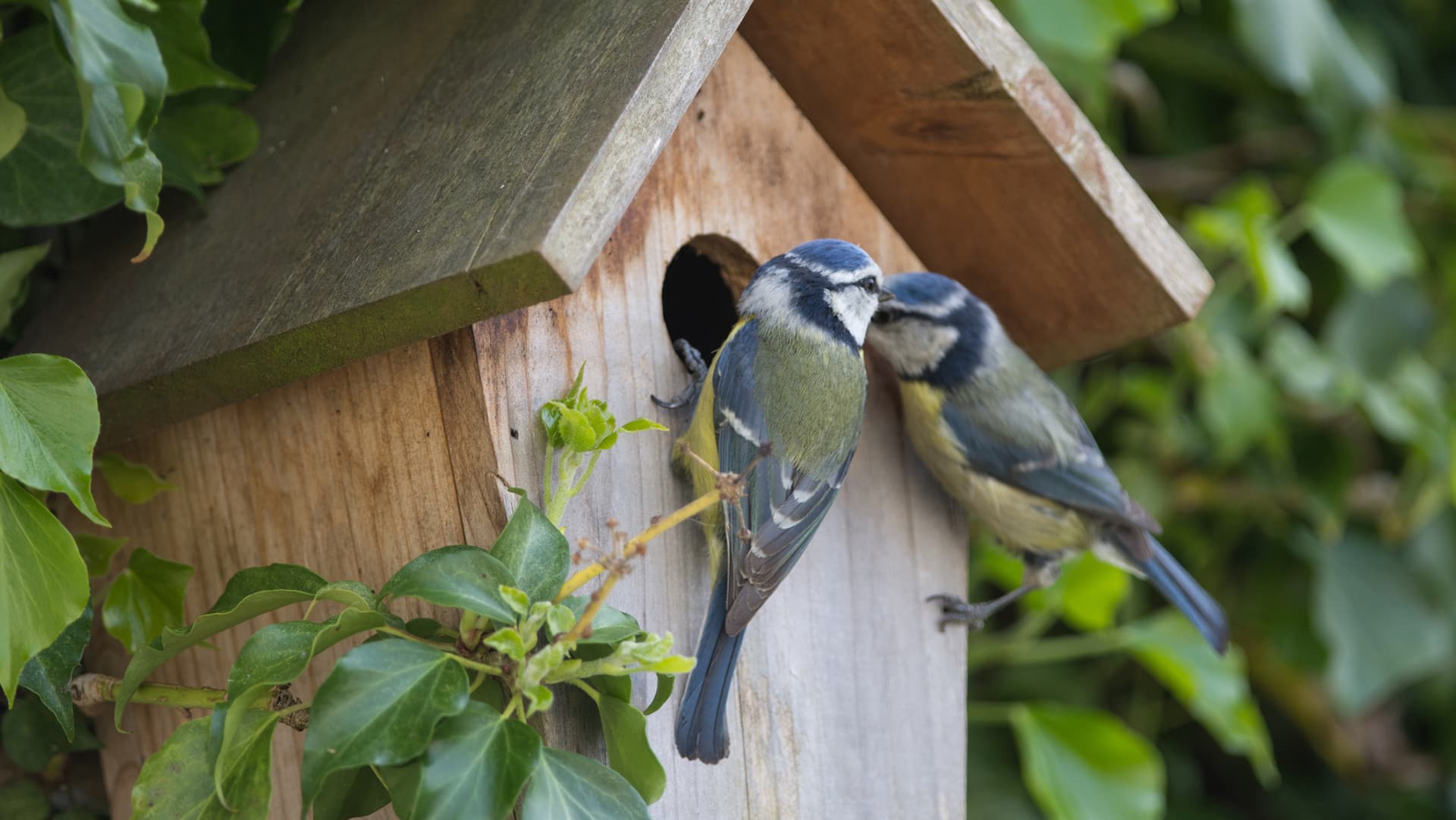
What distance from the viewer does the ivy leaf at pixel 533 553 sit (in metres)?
0.98

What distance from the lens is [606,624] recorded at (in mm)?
980

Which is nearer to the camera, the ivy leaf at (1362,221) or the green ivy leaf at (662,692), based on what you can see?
the green ivy leaf at (662,692)

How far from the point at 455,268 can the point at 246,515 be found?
1.48 ft

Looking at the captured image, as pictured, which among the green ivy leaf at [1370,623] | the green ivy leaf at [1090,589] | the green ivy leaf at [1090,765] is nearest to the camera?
the green ivy leaf at [1090,765]

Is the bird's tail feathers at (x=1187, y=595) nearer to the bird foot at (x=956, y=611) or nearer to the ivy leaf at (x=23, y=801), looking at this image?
the bird foot at (x=956, y=611)

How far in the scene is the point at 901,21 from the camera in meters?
1.39

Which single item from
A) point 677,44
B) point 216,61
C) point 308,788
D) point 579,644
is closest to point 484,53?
point 677,44

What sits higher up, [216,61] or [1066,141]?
[216,61]

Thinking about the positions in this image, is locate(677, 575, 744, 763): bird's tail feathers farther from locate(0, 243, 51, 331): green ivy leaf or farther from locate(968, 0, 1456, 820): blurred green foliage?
locate(968, 0, 1456, 820): blurred green foliage

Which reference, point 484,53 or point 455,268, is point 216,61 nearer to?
point 484,53

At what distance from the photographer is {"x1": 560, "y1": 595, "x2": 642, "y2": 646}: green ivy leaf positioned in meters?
0.96

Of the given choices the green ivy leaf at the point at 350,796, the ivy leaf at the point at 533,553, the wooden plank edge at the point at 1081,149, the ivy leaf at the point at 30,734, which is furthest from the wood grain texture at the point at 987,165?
the ivy leaf at the point at 30,734

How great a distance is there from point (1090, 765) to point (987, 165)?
3.08 feet

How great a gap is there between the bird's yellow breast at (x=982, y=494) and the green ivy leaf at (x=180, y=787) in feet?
2.97
